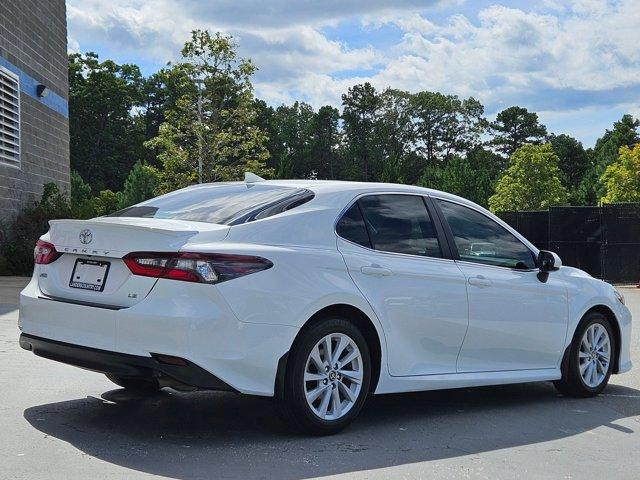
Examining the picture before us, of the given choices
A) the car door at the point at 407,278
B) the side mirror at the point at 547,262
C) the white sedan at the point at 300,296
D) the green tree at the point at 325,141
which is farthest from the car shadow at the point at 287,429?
the green tree at the point at 325,141

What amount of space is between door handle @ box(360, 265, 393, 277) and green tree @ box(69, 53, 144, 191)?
3666 inches

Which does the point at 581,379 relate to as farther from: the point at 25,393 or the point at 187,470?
the point at 25,393

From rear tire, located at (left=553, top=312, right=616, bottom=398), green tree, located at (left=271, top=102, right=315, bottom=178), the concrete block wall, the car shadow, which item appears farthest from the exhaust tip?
green tree, located at (left=271, top=102, right=315, bottom=178)

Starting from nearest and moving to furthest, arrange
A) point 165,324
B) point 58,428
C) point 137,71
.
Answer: point 165,324, point 58,428, point 137,71

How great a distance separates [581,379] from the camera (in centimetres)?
746

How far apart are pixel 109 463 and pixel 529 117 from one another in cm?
10734

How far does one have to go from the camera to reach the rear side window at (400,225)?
6.22 metres

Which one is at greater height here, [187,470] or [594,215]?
[594,215]

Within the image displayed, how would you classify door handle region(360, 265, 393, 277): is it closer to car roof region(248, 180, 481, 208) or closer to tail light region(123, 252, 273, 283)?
car roof region(248, 180, 481, 208)

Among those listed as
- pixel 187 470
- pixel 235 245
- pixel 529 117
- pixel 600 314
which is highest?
pixel 529 117

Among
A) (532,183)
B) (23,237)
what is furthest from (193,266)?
(532,183)

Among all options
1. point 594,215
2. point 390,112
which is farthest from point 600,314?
point 390,112

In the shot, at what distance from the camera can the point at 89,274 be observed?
5.57 metres

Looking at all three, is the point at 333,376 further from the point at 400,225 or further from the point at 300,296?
the point at 400,225
